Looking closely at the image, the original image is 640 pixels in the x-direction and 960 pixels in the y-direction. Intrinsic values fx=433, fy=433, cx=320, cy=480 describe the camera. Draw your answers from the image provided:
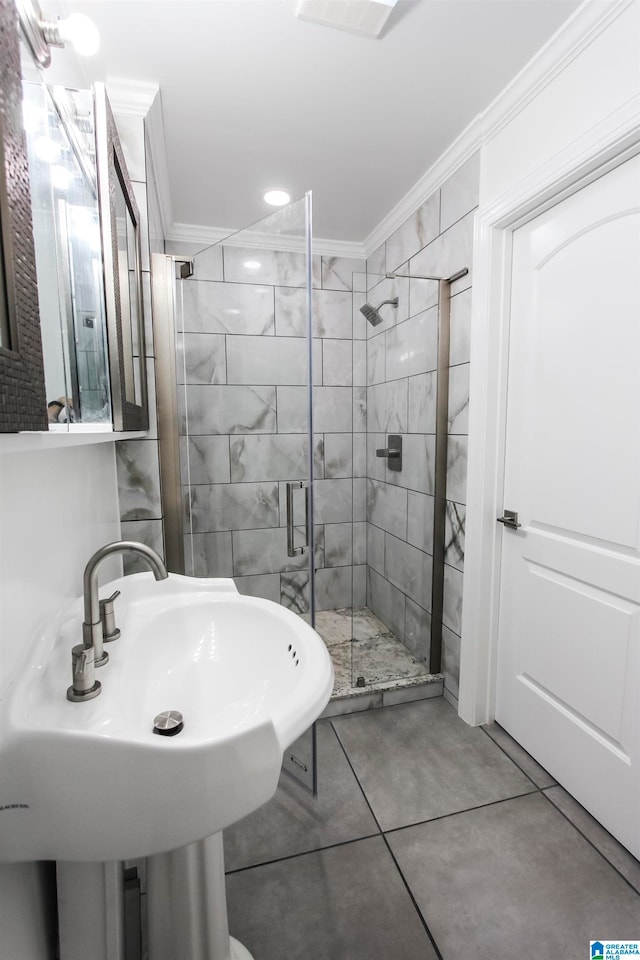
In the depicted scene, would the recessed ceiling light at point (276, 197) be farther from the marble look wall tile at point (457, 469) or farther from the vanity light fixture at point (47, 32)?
the vanity light fixture at point (47, 32)

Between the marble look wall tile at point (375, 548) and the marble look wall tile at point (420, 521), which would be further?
the marble look wall tile at point (375, 548)

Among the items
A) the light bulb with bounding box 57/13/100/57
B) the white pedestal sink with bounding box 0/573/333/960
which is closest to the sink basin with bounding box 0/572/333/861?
the white pedestal sink with bounding box 0/573/333/960

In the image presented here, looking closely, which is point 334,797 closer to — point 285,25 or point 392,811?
point 392,811

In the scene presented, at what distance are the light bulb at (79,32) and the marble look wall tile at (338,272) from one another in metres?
2.23

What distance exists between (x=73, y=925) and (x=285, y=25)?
2.21m

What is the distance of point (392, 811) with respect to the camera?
1.50m

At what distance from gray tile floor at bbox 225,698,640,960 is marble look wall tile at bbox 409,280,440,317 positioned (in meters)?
1.99

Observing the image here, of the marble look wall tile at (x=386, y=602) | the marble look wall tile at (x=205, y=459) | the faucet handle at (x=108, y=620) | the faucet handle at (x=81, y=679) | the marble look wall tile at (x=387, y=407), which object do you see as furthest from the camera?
the marble look wall tile at (x=386, y=602)

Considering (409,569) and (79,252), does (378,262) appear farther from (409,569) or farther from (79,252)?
(79,252)

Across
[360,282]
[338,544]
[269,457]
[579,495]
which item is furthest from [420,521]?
[360,282]

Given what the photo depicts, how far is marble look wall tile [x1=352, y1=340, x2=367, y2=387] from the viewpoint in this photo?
9.25 ft

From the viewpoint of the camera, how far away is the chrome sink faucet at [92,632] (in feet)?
2.46

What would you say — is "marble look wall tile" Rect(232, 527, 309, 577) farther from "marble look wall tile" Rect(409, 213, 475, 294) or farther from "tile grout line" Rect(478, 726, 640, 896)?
"marble look wall tile" Rect(409, 213, 475, 294)

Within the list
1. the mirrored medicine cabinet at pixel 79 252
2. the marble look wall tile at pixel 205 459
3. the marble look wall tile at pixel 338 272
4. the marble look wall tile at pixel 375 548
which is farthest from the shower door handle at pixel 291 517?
the marble look wall tile at pixel 338 272
